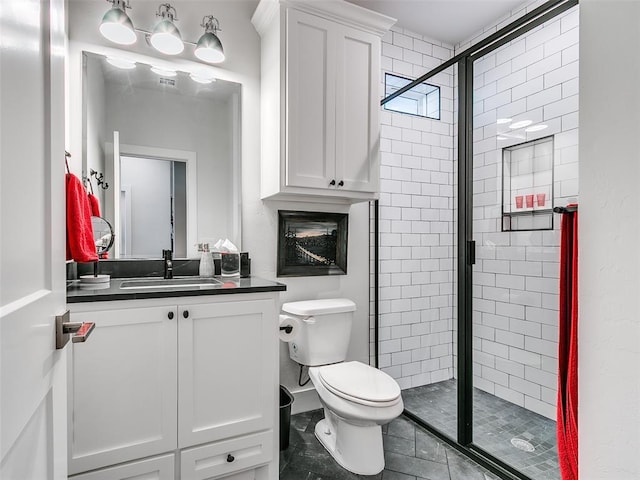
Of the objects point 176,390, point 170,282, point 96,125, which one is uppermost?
point 96,125

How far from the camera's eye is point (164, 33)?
6.46 feet

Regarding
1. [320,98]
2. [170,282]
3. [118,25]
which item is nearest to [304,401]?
[170,282]

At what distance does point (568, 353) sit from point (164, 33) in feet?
8.10

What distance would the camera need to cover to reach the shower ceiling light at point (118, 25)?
1.85 meters

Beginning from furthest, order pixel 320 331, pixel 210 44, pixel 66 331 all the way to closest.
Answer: pixel 320 331 → pixel 210 44 → pixel 66 331

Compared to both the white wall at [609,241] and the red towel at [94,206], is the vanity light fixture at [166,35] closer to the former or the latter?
the red towel at [94,206]

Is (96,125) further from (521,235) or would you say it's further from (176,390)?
(521,235)

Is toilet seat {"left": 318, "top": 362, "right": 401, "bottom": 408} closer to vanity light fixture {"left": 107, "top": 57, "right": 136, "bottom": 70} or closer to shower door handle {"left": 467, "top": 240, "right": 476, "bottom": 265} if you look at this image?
shower door handle {"left": 467, "top": 240, "right": 476, "bottom": 265}

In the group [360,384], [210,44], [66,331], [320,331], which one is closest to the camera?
[66,331]

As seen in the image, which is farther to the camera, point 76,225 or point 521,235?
point 521,235

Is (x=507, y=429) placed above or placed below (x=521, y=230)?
below

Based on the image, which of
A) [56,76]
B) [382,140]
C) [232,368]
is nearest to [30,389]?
[56,76]

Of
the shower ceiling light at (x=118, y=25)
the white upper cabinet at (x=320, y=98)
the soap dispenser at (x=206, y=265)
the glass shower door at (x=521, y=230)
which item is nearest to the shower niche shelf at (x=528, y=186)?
the glass shower door at (x=521, y=230)

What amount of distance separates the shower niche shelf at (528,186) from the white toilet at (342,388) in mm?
1042
